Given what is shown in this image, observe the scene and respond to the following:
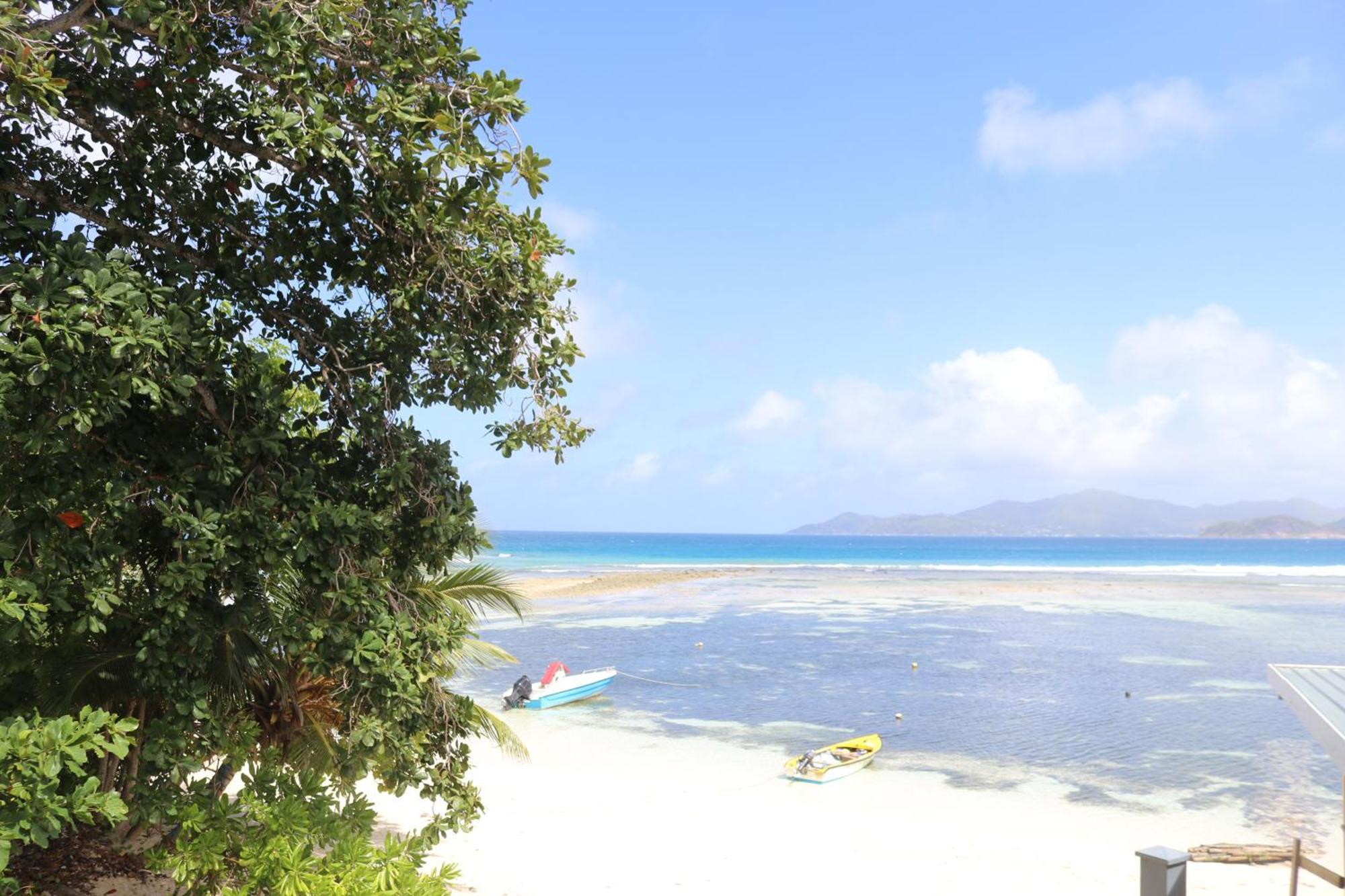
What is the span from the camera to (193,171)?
213 inches

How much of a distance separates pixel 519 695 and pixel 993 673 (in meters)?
11.9

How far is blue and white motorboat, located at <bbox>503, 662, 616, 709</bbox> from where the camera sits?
19422 mm

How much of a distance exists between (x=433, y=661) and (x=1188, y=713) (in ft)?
59.0

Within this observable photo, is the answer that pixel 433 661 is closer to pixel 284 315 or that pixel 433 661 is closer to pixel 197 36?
pixel 284 315

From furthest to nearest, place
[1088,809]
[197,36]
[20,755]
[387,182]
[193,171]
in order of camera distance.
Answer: [1088,809]
[193,171]
[387,182]
[197,36]
[20,755]

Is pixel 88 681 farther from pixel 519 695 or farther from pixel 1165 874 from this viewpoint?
pixel 519 695

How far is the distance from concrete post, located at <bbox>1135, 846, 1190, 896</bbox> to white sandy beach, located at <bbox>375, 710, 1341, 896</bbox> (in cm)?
473

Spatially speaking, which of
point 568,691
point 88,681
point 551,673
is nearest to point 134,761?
point 88,681

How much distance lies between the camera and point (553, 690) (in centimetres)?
1956

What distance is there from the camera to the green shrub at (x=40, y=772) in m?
3.70

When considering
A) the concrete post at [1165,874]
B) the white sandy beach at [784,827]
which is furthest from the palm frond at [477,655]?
the concrete post at [1165,874]

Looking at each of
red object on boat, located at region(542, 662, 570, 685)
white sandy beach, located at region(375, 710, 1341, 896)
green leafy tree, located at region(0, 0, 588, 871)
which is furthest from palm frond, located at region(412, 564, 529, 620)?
red object on boat, located at region(542, 662, 570, 685)

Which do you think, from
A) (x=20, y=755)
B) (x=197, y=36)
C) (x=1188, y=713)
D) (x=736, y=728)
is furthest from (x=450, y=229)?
(x=1188, y=713)

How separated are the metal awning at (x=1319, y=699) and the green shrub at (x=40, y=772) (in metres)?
6.10
